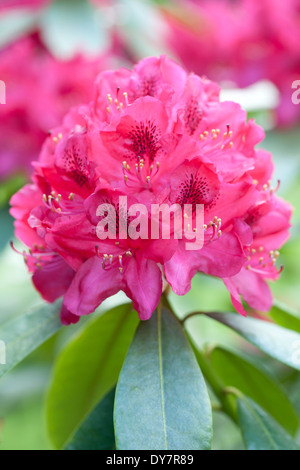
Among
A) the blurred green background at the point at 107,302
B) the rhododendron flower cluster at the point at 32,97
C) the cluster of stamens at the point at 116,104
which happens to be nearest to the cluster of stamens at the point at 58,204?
the cluster of stamens at the point at 116,104

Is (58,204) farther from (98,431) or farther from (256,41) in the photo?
(256,41)

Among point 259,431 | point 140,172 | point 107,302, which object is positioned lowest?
point 259,431

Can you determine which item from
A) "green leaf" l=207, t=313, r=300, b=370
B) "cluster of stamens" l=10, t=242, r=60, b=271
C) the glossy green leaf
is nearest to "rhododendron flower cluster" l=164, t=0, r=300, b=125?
the glossy green leaf

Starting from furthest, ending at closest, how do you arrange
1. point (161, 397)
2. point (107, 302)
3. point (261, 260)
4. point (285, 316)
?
point (107, 302) < point (285, 316) < point (261, 260) < point (161, 397)

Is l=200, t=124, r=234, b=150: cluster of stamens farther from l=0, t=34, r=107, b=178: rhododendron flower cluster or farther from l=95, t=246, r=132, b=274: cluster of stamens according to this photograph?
l=0, t=34, r=107, b=178: rhododendron flower cluster

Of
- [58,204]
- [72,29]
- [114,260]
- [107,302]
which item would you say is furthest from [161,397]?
[72,29]

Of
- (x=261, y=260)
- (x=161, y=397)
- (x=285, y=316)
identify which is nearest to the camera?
(x=161, y=397)

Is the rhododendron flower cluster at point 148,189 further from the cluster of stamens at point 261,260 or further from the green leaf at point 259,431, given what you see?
the green leaf at point 259,431
